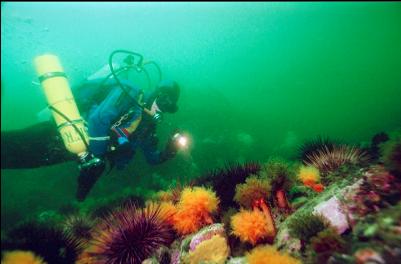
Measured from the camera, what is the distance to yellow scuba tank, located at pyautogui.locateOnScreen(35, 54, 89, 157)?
5.04 meters

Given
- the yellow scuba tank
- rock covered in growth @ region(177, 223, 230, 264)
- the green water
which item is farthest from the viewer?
the green water

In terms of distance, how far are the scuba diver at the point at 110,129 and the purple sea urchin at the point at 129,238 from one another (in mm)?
1638

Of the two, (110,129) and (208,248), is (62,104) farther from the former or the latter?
(208,248)

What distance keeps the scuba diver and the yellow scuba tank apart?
0.28ft

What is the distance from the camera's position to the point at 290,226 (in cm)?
322

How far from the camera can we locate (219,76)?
12381 cm

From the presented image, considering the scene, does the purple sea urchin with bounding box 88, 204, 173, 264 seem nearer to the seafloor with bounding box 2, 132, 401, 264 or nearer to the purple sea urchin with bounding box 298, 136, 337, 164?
the seafloor with bounding box 2, 132, 401, 264

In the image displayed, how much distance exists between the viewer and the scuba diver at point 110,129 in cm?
554

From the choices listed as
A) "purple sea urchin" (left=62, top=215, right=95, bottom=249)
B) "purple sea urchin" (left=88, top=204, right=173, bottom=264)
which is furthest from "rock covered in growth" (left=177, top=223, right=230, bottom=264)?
"purple sea urchin" (left=62, top=215, right=95, bottom=249)

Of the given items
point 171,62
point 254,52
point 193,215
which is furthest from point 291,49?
point 193,215

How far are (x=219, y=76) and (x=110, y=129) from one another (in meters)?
121

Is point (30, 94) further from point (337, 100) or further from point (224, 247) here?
point (224, 247)

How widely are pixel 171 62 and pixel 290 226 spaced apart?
119 m

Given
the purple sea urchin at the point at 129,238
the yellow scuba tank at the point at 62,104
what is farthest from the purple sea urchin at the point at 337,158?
→ the yellow scuba tank at the point at 62,104
